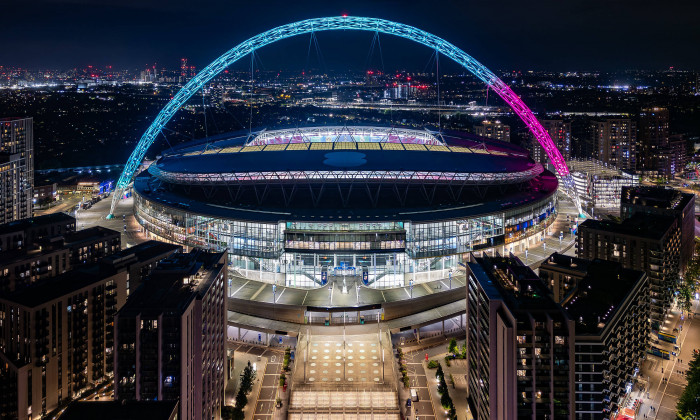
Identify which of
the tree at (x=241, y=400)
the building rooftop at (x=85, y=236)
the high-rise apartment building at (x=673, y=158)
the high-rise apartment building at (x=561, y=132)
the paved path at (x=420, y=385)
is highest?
the high-rise apartment building at (x=561, y=132)

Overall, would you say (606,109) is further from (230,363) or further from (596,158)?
(230,363)

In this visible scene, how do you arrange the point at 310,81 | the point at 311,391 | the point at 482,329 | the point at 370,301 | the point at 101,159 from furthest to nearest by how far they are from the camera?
the point at 310,81
the point at 101,159
the point at 370,301
the point at 311,391
the point at 482,329

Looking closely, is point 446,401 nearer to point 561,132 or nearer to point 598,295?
point 598,295

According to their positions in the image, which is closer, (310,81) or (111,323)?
(111,323)

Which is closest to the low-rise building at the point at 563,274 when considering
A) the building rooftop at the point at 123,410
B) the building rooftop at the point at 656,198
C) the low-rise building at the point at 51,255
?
the building rooftop at the point at 656,198

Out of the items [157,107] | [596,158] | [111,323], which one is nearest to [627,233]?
[111,323]

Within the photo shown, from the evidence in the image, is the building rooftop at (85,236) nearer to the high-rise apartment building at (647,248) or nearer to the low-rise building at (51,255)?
the low-rise building at (51,255)
